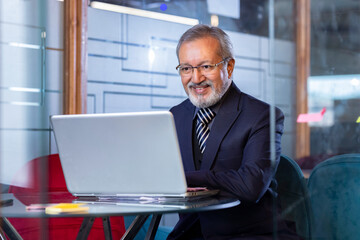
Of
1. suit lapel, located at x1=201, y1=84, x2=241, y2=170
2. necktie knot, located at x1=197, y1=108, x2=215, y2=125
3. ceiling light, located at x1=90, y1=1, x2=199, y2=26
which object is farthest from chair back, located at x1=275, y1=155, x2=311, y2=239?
ceiling light, located at x1=90, y1=1, x2=199, y2=26

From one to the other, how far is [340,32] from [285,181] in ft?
1.41

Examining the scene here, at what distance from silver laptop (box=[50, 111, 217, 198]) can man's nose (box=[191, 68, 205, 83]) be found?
61cm

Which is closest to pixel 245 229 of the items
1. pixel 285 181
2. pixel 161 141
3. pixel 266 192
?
pixel 266 192

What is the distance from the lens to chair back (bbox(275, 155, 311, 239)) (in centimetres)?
122

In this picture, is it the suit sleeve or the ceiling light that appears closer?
the suit sleeve

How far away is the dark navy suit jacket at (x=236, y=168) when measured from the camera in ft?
5.41

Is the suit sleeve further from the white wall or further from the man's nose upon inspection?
the white wall

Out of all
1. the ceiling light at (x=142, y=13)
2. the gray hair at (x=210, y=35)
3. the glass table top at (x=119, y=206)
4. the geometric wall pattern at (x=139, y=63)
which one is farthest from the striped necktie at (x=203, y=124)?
the ceiling light at (x=142, y=13)

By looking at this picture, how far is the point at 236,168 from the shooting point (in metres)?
1.87

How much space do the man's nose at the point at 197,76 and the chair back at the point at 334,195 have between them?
2.79 ft

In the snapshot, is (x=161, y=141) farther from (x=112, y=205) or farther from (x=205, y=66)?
(x=205, y=66)

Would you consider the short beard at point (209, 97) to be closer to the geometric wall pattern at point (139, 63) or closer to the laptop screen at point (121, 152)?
the laptop screen at point (121, 152)

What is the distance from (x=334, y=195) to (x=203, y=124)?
0.82m

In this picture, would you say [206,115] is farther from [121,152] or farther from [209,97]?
[121,152]
